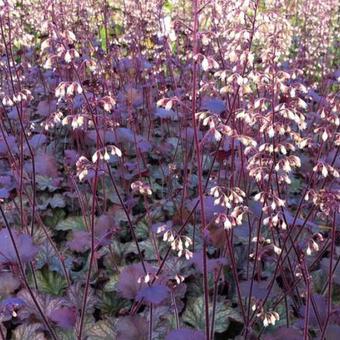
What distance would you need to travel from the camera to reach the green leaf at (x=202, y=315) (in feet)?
8.23

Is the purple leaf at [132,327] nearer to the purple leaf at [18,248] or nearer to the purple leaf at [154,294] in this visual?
the purple leaf at [154,294]

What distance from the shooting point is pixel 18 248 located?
2.25m

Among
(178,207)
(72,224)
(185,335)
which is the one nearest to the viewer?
(185,335)

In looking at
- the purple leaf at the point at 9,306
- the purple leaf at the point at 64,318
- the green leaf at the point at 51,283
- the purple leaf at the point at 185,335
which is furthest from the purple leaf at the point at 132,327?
the green leaf at the point at 51,283

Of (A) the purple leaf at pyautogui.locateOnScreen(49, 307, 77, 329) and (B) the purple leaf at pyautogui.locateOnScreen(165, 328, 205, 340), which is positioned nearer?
(B) the purple leaf at pyautogui.locateOnScreen(165, 328, 205, 340)

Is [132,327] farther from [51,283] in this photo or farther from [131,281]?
[51,283]

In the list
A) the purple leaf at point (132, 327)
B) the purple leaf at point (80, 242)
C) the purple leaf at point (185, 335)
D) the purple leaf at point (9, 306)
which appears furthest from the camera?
the purple leaf at point (80, 242)

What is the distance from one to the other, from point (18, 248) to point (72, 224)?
953 mm

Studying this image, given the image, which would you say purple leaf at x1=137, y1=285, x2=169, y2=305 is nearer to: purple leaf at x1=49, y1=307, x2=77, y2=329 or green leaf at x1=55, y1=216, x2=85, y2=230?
purple leaf at x1=49, y1=307, x2=77, y2=329

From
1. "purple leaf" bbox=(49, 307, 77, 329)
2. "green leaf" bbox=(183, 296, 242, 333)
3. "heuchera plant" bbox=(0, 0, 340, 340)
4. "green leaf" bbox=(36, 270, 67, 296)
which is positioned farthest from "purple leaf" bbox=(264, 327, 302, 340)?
"green leaf" bbox=(36, 270, 67, 296)

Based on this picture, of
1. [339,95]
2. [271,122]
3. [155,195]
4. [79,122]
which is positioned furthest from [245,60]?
[155,195]

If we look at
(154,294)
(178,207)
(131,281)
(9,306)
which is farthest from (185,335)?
(178,207)

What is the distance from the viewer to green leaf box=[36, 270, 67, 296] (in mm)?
2844

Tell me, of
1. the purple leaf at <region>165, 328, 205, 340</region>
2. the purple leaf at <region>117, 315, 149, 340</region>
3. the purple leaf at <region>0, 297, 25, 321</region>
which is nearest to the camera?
the purple leaf at <region>165, 328, 205, 340</region>
